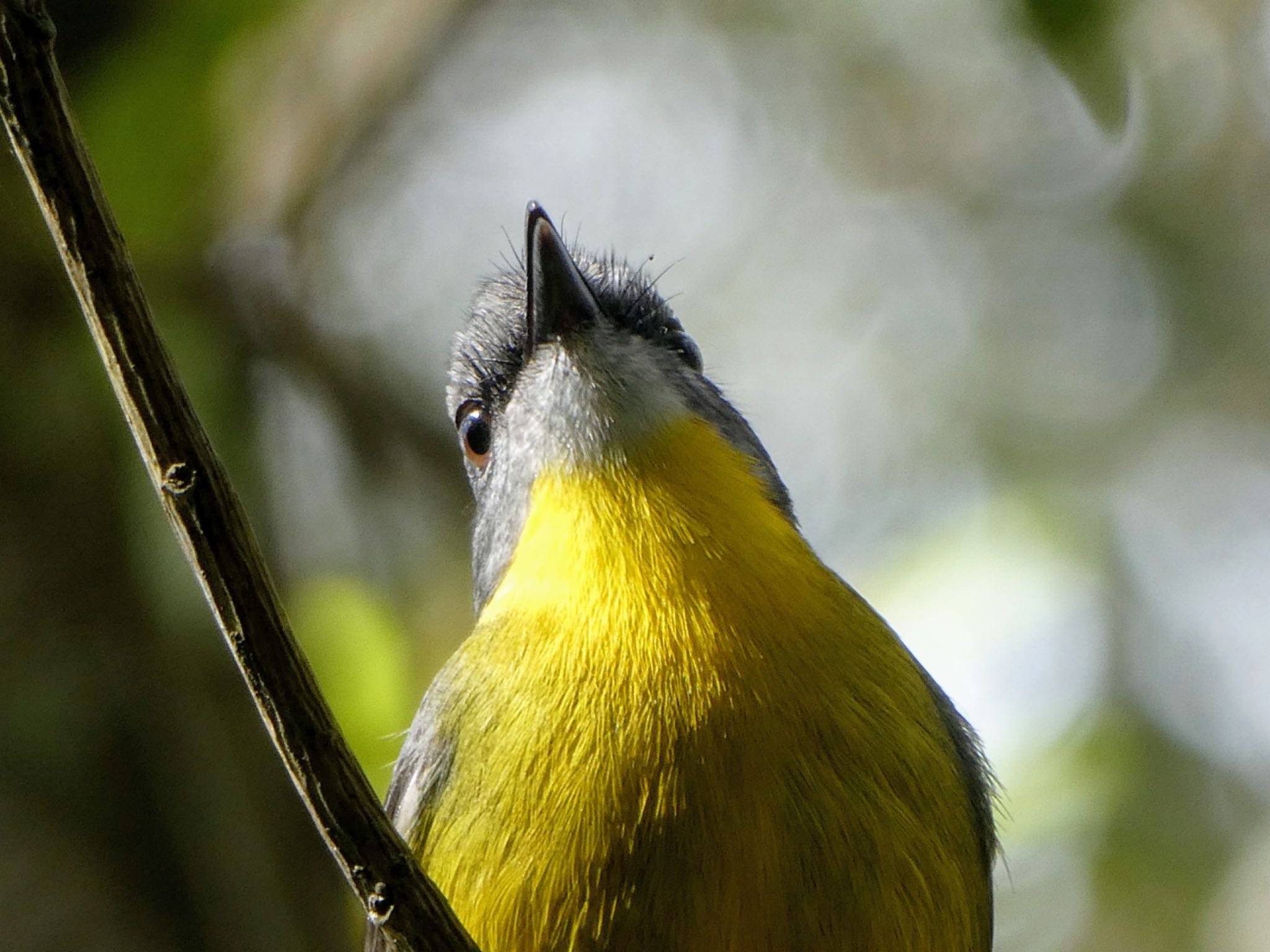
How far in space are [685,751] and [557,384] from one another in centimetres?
99

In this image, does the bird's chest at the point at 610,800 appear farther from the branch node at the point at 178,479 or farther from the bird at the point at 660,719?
the branch node at the point at 178,479

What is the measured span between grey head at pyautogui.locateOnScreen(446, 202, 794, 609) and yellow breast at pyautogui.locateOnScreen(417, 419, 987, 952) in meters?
0.10

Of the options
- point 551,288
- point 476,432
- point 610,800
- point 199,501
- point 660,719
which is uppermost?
point 551,288

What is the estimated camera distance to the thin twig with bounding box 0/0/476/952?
4.63 feet

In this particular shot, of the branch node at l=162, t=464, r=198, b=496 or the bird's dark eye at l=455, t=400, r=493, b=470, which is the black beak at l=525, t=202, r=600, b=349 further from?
the branch node at l=162, t=464, r=198, b=496

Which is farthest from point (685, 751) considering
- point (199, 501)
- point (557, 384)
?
point (199, 501)

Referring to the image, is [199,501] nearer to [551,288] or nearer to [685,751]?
[685,751]

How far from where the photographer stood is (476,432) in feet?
11.5

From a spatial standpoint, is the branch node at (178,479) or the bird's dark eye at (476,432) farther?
the bird's dark eye at (476,432)

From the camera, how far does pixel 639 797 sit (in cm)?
241

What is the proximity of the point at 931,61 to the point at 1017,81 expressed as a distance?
1.66 ft

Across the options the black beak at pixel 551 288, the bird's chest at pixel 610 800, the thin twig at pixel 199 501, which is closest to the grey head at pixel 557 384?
the black beak at pixel 551 288

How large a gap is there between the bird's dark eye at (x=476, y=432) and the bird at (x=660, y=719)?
0.12 m

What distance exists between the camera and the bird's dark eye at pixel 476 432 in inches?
137
